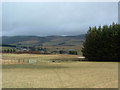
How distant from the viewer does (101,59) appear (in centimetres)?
7581

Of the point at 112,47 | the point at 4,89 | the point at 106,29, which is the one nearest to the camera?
the point at 4,89

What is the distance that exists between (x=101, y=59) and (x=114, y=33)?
807 cm

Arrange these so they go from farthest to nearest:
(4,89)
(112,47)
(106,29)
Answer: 1. (106,29)
2. (112,47)
3. (4,89)

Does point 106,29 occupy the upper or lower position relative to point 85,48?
upper

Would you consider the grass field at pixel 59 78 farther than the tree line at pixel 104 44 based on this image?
No

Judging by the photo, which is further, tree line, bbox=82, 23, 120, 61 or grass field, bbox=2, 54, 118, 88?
tree line, bbox=82, 23, 120, 61

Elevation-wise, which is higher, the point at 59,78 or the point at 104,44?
the point at 104,44

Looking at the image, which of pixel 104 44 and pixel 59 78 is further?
pixel 104 44

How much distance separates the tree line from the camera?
2859 inches

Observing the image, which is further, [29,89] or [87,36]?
[87,36]

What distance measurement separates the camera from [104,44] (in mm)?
74625

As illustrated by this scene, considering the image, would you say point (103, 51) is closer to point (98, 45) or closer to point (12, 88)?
point (98, 45)

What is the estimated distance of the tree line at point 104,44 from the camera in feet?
238

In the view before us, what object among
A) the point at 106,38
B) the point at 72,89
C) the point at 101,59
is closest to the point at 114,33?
the point at 106,38
